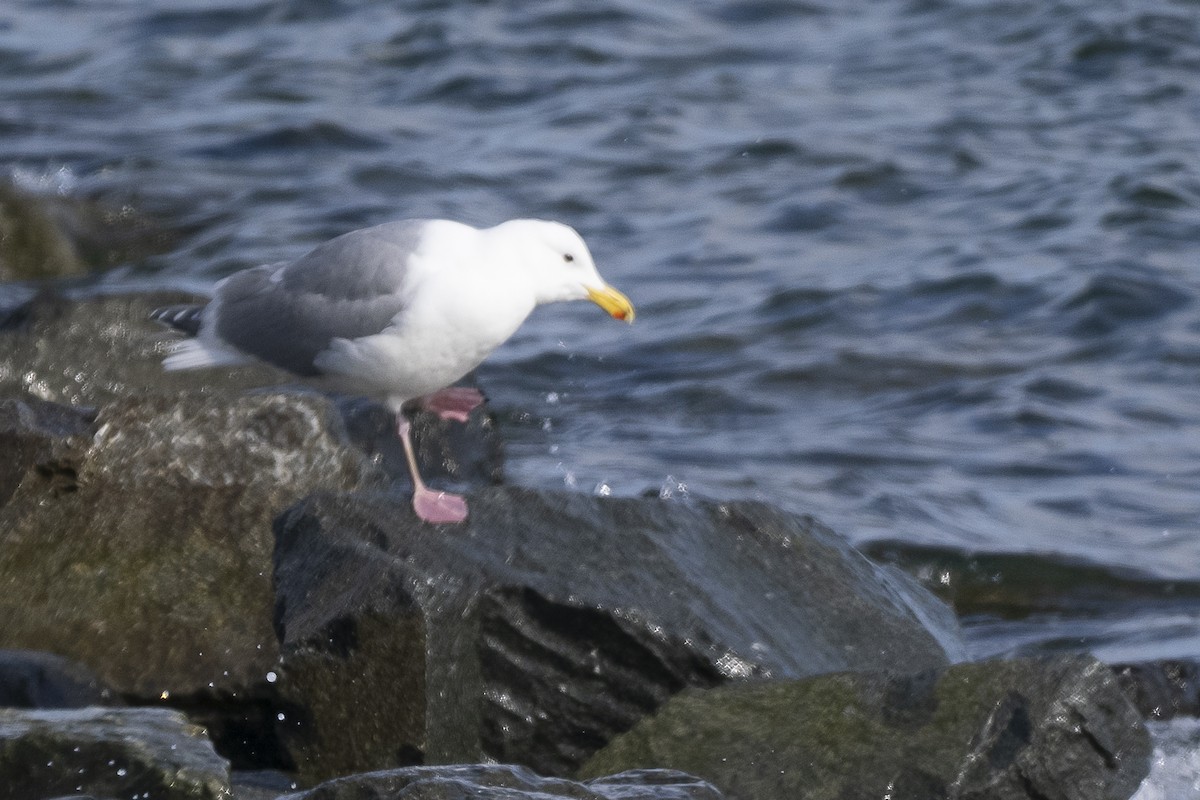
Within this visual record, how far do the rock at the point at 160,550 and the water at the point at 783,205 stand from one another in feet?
9.18

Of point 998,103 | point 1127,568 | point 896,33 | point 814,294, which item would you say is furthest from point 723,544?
point 896,33

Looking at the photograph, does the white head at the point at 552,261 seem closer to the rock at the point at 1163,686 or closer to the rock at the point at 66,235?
the rock at the point at 1163,686

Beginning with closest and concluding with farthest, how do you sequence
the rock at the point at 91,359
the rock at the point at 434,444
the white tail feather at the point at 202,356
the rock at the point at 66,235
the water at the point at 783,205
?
the white tail feather at the point at 202,356, the rock at the point at 434,444, the rock at the point at 91,359, the water at the point at 783,205, the rock at the point at 66,235

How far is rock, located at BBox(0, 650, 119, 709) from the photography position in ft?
15.2

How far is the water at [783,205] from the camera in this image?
8.11 meters

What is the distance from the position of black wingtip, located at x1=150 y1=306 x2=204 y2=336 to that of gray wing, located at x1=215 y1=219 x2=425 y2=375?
0.48 ft

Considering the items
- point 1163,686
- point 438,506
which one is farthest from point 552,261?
point 1163,686

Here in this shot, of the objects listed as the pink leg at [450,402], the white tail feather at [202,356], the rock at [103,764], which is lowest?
the pink leg at [450,402]

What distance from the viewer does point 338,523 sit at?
4863mm

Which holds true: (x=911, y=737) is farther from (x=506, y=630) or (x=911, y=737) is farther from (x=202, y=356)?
(x=202, y=356)

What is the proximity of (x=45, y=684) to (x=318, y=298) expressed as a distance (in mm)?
1815

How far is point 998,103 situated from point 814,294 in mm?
3647

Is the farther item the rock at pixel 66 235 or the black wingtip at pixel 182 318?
the rock at pixel 66 235

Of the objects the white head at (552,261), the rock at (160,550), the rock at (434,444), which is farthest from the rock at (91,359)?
the rock at (160,550)
